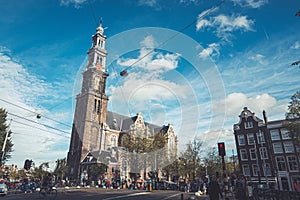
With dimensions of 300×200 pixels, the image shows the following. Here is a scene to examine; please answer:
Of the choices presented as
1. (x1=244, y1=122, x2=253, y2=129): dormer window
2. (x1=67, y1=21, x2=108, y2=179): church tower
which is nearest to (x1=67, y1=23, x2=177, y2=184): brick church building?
(x1=67, y1=21, x2=108, y2=179): church tower

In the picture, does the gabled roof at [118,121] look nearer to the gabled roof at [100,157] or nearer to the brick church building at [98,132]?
the brick church building at [98,132]

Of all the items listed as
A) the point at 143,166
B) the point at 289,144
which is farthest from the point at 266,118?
the point at 143,166

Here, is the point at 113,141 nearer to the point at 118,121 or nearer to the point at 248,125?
the point at 118,121

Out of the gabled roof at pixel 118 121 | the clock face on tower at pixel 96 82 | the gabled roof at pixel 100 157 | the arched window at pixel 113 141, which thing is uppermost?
the clock face on tower at pixel 96 82

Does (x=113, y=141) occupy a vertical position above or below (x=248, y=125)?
below

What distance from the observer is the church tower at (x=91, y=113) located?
179ft

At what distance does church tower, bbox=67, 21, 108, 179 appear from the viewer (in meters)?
54.5

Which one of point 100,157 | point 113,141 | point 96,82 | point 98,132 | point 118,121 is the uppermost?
point 96,82

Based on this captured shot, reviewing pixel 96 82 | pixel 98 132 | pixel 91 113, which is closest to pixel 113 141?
pixel 98 132

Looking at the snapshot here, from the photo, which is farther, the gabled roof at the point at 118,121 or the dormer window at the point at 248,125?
the gabled roof at the point at 118,121

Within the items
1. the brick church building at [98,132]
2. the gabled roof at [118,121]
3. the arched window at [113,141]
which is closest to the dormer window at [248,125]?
the brick church building at [98,132]

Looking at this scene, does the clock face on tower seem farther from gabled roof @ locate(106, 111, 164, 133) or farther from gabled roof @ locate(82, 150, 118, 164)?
gabled roof @ locate(82, 150, 118, 164)

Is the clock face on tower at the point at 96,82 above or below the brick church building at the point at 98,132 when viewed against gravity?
above

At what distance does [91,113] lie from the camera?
Result: 57438 mm
